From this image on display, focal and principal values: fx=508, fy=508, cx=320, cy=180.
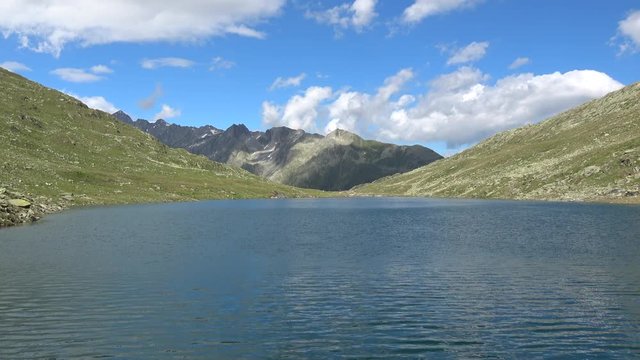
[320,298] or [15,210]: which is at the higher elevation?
[15,210]

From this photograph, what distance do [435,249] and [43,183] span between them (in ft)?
470

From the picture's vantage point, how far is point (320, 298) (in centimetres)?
3881

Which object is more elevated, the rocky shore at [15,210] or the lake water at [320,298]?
the rocky shore at [15,210]

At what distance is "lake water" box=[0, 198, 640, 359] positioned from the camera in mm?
27234

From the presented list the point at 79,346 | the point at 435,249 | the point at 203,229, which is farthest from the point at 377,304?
the point at 203,229

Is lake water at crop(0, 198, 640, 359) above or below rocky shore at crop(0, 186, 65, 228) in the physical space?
below

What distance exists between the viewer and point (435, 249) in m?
65.1

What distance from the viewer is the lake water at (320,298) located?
27.2 m

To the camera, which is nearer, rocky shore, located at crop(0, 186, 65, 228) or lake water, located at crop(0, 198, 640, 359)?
lake water, located at crop(0, 198, 640, 359)

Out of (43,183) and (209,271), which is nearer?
(209,271)

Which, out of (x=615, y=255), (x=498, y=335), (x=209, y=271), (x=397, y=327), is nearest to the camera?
(x=498, y=335)

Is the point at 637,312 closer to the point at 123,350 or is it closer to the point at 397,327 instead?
the point at 397,327

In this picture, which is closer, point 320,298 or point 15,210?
point 320,298

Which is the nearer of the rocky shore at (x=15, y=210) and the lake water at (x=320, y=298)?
the lake water at (x=320, y=298)
